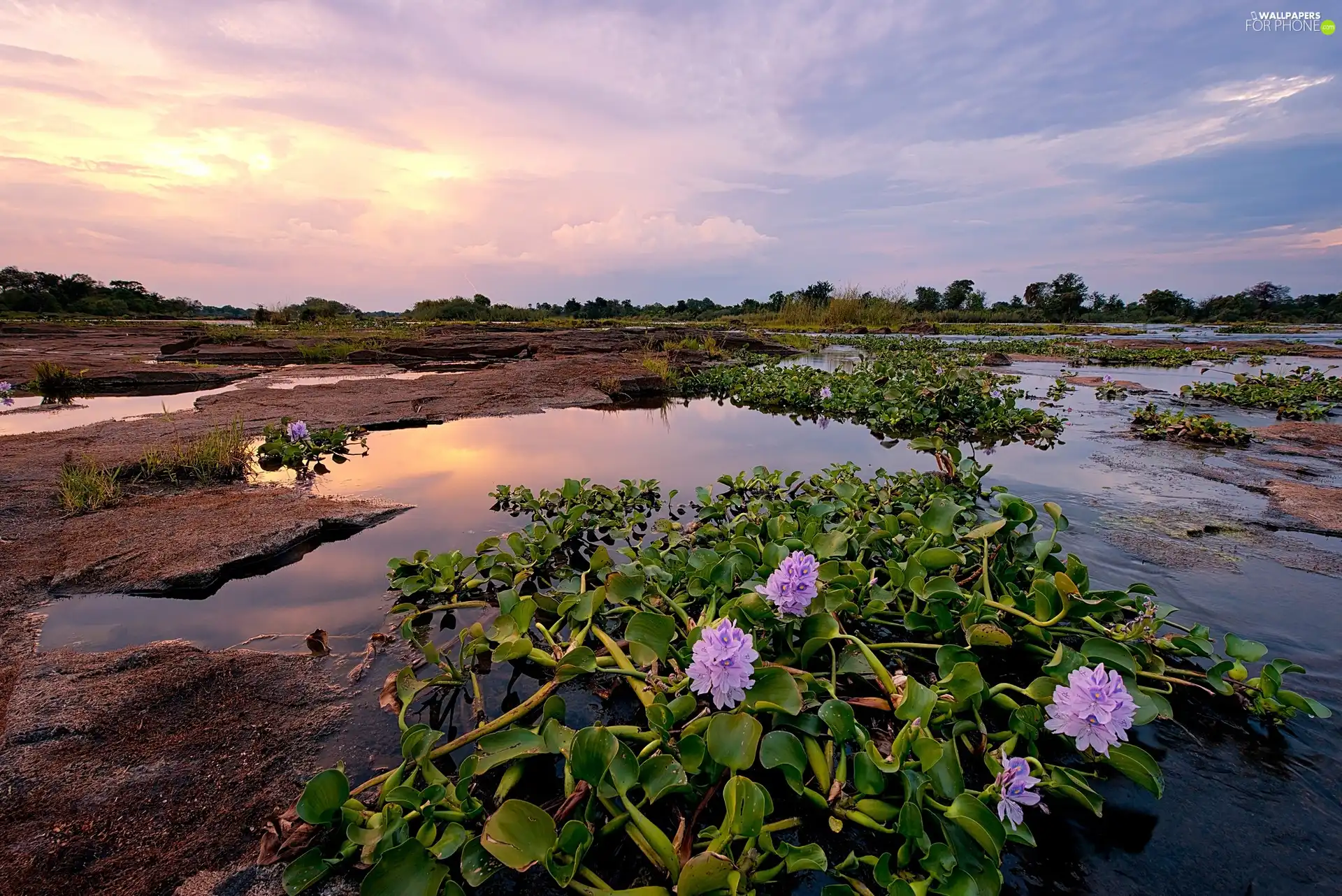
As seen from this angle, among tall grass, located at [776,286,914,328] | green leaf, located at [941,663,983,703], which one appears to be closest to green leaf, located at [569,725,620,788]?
green leaf, located at [941,663,983,703]

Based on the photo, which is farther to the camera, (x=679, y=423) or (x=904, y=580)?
(x=679, y=423)

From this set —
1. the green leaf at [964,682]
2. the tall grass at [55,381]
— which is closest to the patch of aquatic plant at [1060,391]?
the green leaf at [964,682]

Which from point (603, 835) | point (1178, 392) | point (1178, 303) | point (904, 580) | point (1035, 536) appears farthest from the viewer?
point (1178, 303)

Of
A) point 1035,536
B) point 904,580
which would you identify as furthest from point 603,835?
point 1035,536

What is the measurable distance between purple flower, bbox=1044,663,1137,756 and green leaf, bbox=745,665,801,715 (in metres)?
0.57

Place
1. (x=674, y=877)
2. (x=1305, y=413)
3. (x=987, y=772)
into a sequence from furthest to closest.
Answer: (x=1305, y=413), (x=987, y=772), (x=674, y=877)

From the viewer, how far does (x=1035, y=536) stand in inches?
114

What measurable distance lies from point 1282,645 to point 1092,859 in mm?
1431

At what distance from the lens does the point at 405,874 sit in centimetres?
104

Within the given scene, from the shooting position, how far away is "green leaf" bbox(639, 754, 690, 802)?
1189 millimetres

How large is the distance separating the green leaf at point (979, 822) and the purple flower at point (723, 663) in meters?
0.46

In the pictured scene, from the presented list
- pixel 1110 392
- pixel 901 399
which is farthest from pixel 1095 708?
pixel 1110 392

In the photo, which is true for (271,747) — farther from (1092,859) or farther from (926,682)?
(1092,859)

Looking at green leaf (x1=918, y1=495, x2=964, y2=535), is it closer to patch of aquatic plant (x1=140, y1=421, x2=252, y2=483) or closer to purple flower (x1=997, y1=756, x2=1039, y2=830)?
purple flower (x1=997, y1=756, x2=1039, y2=830)
